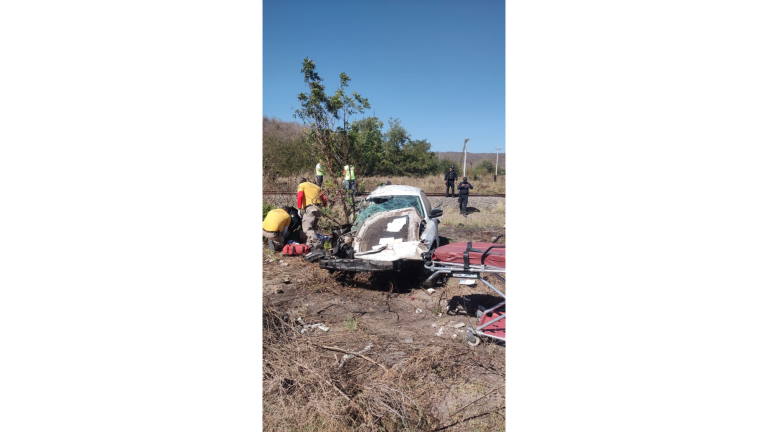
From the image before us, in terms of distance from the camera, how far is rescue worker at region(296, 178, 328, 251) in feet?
23.8

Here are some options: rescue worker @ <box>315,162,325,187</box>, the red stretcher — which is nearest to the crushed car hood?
the red stretcher

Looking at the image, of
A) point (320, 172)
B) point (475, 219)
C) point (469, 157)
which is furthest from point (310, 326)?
point (469, 157)

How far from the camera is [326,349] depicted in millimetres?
3400

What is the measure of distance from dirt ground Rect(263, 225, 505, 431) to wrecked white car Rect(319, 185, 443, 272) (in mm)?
514

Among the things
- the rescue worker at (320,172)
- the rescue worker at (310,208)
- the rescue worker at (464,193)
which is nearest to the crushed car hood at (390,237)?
the rescue worker at (310,208)

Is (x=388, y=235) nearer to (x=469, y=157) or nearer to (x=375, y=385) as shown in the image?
(x=375, y=385)

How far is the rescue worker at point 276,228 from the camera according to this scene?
23.9ft

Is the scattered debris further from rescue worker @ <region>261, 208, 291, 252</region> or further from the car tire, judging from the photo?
rescue worker @ <region>261, 208, 291, 252</region>

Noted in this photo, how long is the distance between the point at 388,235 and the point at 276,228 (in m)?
2.89

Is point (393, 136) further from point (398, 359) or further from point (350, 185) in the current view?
point (398, 359)

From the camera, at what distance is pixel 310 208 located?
23.9ft

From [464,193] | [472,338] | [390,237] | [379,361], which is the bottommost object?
[379,361]

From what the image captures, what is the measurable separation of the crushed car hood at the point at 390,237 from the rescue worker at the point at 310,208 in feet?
5.61
